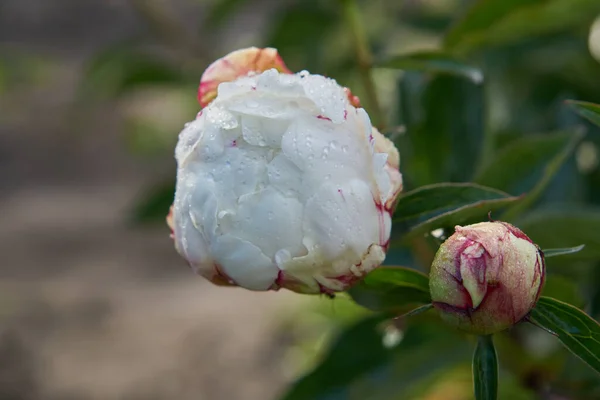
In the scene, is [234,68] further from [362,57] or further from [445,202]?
[362,57]

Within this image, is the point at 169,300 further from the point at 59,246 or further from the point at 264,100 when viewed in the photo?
the point at 264,100

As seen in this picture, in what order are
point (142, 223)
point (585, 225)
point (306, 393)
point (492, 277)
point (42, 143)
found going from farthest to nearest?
point (42, 143) → point (142, 223) → point (306, 393) → point (585, 225) → point (492, 277)

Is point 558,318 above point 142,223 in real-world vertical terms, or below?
above

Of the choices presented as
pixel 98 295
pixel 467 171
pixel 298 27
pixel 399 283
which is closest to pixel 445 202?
pixel 399 283

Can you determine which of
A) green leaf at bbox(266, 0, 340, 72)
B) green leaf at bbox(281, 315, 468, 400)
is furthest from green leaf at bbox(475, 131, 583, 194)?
green leaf at bbox(266, 0, 340, 72)

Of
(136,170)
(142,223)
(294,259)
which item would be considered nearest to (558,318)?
(294,259)

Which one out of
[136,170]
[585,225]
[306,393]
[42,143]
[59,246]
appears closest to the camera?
[585,225]

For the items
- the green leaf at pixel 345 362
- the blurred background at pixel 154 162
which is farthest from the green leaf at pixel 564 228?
the green leaf at pixel 345 362
